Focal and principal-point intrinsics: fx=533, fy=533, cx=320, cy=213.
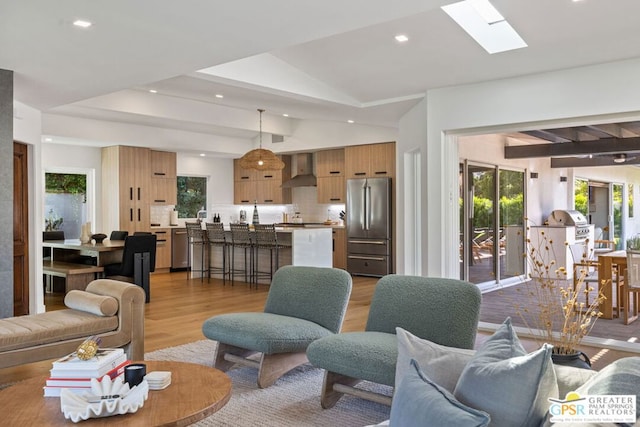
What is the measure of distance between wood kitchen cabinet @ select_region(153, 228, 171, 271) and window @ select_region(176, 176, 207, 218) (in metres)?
0.94

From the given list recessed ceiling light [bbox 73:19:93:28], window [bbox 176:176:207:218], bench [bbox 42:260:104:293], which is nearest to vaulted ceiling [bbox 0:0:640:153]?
recessed ceiling light [bbox 73:19:93:28]

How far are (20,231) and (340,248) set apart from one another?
5.85 metres

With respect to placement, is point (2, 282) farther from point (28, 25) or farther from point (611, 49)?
point (611, 49)

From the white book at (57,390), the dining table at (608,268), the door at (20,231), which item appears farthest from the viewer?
the dining table at (608,268)

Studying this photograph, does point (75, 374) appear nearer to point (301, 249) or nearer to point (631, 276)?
point (631, 276)

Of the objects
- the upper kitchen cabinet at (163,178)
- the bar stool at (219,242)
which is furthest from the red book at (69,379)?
Result: the upper kitchen cabinet at (163,178)

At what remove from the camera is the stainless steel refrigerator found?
9.50 m

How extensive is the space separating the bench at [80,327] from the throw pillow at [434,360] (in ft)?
8.02

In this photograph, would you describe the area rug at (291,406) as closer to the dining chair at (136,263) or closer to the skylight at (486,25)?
the skylight at (486,25)

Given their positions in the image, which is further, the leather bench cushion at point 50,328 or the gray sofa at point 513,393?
the leather bench cushion at point 50,328

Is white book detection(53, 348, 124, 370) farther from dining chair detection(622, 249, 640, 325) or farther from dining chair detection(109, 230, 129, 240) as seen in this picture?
dining chair detection(109, 230, 129, 240)

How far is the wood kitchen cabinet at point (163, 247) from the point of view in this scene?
10.3 metres

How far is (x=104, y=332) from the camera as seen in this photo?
3848 mm

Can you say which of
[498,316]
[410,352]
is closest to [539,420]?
[410,352]
